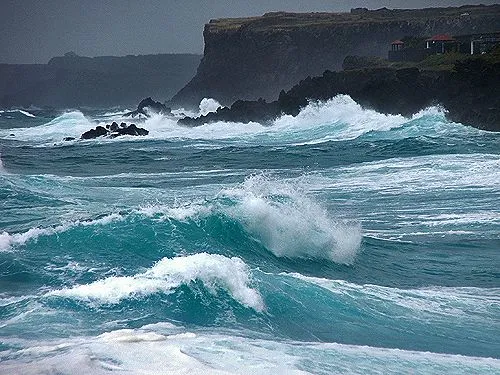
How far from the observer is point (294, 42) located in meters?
76.0

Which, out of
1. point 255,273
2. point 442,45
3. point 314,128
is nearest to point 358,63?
point 442,45

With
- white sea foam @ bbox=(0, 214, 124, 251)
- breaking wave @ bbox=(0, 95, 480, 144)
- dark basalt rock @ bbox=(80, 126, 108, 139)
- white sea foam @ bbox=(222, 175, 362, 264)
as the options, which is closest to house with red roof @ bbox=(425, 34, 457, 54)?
breaking wave @ bbox=(0, 95, 480, 144)

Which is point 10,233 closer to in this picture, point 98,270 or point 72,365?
point 98,270

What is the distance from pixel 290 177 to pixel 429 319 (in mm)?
14873

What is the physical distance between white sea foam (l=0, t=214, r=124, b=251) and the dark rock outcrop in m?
23.5

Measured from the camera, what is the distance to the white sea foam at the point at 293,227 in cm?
1397

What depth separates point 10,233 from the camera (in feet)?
47.6

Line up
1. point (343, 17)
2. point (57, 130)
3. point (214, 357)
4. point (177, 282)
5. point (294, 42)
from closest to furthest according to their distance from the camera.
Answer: point (214, 357), point (177, 282), point (57, 130), point (294, 42), point (343, 17)

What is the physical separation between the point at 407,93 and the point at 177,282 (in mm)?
32587

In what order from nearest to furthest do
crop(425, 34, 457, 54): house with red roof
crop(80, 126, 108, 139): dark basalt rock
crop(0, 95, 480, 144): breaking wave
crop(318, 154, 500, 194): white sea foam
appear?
crop(318, 154, 500, 194): white sea foam, crop(0, 95, 480, 144): breaking wave, crop(80, 126, 108, 139): dark basalt rock, crop(425, 34, 457, 54): house with red roof

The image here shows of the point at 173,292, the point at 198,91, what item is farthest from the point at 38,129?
the point at 173,292

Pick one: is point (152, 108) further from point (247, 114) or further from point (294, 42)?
point (294, 42)

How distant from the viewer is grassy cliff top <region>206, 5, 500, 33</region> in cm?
7475

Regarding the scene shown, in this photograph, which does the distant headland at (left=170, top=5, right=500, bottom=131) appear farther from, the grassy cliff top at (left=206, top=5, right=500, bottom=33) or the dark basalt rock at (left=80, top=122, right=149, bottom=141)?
the dark basalt rock at (left=80, top=122, right=149, bottom=141)
